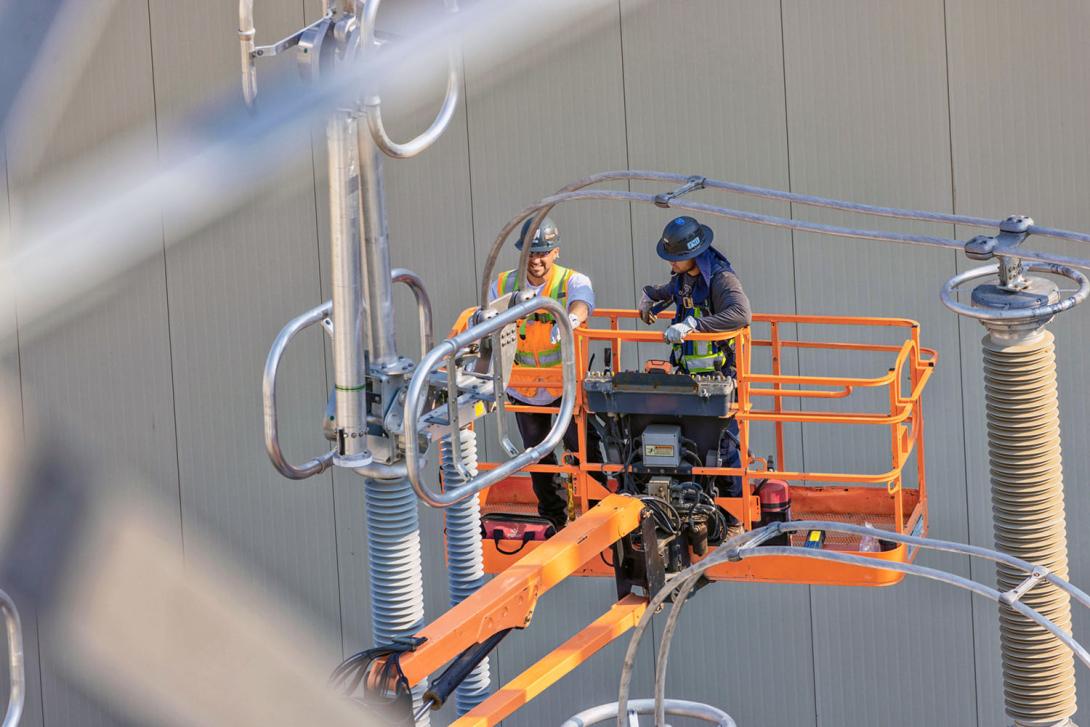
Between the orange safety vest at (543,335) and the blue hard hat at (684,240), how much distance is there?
83cm

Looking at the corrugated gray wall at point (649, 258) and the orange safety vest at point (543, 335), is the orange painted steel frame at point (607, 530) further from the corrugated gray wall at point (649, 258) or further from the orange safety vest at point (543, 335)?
the corrugated gray wall at point (649, 258)

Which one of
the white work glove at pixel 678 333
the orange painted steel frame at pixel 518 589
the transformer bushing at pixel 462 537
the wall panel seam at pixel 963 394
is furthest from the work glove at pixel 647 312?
the wall panel seam at pixel 963 394

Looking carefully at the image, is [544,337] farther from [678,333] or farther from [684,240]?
[678,333]

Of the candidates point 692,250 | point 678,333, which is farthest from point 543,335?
point 678,333

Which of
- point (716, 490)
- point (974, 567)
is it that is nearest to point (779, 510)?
point (716, 490)

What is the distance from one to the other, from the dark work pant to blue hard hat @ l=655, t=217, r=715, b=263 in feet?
3.68

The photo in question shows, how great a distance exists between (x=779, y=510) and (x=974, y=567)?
339 cm

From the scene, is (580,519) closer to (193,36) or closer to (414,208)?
(414,208)

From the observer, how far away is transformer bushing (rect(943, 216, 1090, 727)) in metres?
6.54

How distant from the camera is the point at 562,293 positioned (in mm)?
9133

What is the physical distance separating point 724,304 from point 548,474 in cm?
151

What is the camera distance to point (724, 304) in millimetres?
8352

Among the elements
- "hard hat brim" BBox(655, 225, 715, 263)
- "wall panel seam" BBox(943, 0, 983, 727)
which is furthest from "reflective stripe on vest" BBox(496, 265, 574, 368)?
"wall panel seam" BBox(943, 0, 983, 727)

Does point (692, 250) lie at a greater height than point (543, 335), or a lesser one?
greater
